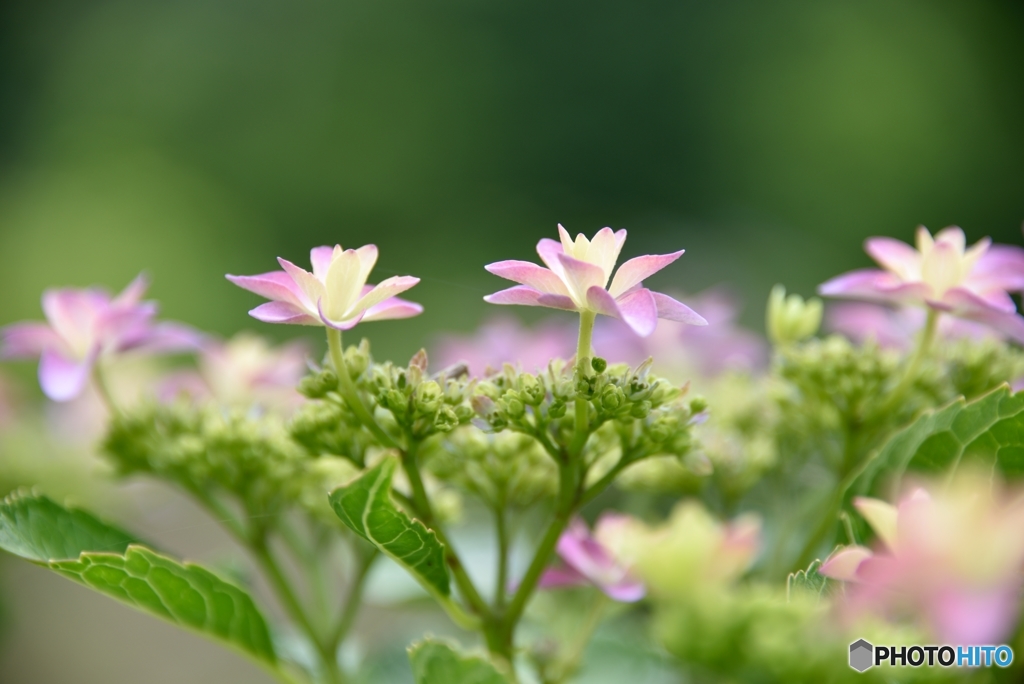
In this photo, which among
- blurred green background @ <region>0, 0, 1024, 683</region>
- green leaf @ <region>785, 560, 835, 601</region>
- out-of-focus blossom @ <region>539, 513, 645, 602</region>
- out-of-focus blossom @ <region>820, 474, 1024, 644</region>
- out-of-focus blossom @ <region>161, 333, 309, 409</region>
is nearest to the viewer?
out-of-focus blossom @ <region>820, 474, 1024, 644</region>

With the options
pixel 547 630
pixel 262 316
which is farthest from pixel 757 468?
pixel 262 316

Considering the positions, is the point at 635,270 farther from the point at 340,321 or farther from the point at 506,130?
the point at 506,130

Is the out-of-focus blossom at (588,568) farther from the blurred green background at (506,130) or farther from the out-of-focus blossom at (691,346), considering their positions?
the blurred green background at (506,130)

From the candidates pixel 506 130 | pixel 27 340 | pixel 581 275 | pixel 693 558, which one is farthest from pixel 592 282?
pixel 506 130

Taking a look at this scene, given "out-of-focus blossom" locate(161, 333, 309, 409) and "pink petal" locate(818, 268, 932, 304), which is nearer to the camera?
"pink petal" locate(818, 268, 932, 304)

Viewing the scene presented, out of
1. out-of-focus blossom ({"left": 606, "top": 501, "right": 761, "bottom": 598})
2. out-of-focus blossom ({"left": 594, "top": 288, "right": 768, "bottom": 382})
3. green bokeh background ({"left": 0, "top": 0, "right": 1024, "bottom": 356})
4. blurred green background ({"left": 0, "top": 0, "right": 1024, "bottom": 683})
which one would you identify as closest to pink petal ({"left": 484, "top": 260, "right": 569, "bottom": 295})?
out-of-focus blossom ({"left": 606, "top": 501, "right": 761, "bottom": 598})

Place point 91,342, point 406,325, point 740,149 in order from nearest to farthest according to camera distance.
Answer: point 91,342
point 406,325
point 740,149

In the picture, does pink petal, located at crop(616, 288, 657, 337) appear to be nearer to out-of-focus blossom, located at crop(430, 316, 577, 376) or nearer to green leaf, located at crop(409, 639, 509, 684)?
green leaf, located at crop(409, 639, 509, 684)

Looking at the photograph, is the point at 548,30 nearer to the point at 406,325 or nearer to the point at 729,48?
the point at 729,48
